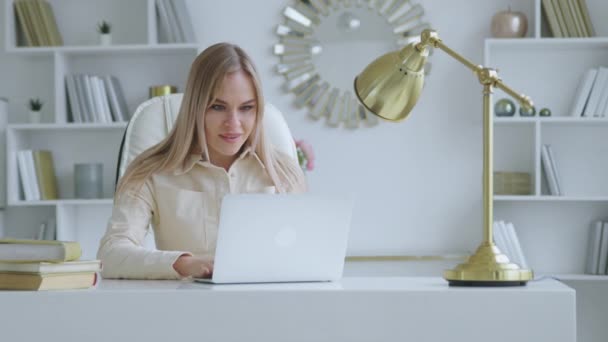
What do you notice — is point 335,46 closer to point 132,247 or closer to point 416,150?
point 416,150

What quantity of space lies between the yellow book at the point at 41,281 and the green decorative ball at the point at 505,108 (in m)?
2.61

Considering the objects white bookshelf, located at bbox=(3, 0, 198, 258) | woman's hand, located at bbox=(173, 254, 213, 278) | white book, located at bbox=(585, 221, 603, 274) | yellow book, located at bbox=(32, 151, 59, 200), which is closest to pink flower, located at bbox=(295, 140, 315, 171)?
white bookshelf, located at bbox=(3, 0, 198, 258)

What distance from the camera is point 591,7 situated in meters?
3.78

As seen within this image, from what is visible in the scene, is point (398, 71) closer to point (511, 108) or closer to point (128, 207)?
point (128, 207)

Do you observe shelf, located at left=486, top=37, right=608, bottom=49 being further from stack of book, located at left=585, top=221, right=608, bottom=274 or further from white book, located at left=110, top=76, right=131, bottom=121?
white book, located at left=110, top=76, right=131, bottom=121

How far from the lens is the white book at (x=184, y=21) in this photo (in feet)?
12.3

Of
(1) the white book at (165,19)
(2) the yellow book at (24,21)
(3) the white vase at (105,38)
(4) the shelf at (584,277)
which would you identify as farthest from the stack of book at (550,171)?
(2) the yellow book at (24,21)

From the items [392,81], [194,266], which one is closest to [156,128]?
[194,266]

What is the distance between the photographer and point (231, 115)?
226 centimetres

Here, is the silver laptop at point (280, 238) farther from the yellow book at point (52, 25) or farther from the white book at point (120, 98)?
the yellow book at point (52, 25)

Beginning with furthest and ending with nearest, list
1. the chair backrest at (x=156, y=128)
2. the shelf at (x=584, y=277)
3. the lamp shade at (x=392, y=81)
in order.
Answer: the shelf at (x=584, y=277) < the chair backrest at (x=156, y=128) < the lamp shade at (x=392, y=81)

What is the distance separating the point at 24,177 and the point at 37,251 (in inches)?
98.5

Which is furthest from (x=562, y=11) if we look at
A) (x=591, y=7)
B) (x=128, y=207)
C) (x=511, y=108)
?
(x=128, y=207)

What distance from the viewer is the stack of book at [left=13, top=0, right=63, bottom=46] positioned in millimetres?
3811
